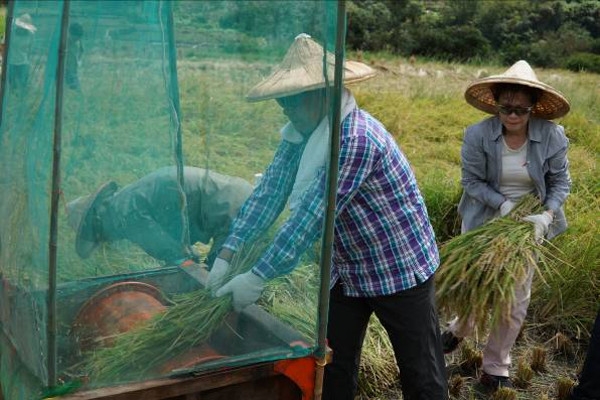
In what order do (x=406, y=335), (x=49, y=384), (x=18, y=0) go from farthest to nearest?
1. (x=406, y=335)
2. (x=18, y=0)
3. (x=49, y=384)

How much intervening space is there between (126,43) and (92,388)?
3.02ft

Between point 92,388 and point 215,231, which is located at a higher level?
point 215,231

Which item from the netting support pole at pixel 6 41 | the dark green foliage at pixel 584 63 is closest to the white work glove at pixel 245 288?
the netting support pole at pixel 6 41

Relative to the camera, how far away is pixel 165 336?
2.41m

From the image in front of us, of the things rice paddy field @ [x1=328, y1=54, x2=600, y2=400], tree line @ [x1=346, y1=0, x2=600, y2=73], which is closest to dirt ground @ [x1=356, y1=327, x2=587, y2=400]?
rice paddy field @ [x1=328, y1=54, x2=600, y2=400]

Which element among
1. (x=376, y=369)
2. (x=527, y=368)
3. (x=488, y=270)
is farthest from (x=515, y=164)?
(x=376, y=369)

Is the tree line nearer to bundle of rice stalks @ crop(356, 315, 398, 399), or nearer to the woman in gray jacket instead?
the woman in gray jacket

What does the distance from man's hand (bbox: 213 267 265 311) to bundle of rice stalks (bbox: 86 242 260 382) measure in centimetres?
4

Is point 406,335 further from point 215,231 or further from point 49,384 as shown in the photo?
point 49,384

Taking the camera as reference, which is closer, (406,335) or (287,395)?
(287,395)

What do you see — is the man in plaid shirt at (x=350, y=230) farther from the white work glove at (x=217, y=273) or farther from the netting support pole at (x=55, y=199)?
the netting support pole at (x=55, y=199)

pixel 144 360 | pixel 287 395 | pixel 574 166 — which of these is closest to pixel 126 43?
pixel 144 360

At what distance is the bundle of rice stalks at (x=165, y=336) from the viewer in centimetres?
233

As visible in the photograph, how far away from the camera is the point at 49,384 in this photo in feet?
7.16
